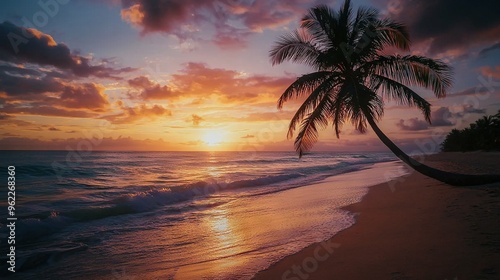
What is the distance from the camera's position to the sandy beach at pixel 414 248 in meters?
3.57

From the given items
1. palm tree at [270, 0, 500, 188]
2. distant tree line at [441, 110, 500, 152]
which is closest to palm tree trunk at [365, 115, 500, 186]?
palm tree at [270, 0, 500, 188]

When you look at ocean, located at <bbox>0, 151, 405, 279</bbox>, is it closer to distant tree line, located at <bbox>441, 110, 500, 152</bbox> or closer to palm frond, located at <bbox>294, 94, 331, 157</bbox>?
palm frond, located at <bbox>294, 94, 331, 157</bbox>

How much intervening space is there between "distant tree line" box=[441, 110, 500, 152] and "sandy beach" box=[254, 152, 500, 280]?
52437 millimetres

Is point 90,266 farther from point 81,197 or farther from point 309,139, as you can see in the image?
point 81,197

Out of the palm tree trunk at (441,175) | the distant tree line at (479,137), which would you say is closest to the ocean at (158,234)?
the palm tree trunk at (441,175)

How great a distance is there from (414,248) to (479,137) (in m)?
62.5

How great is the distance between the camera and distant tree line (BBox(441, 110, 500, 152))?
46.6 meters

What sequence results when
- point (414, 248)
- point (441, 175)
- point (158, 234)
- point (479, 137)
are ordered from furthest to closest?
point (479, 137)
point (441, 175)
point (158, 234)
point (414, 248)

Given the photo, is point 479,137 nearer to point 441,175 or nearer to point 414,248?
point 441,175

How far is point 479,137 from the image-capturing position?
5153 centimetres

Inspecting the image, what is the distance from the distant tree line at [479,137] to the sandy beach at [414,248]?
52437mm

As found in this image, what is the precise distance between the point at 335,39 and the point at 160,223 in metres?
9.21

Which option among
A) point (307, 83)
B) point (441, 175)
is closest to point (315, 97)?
point (307, 83)

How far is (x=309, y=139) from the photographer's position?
414 inches
